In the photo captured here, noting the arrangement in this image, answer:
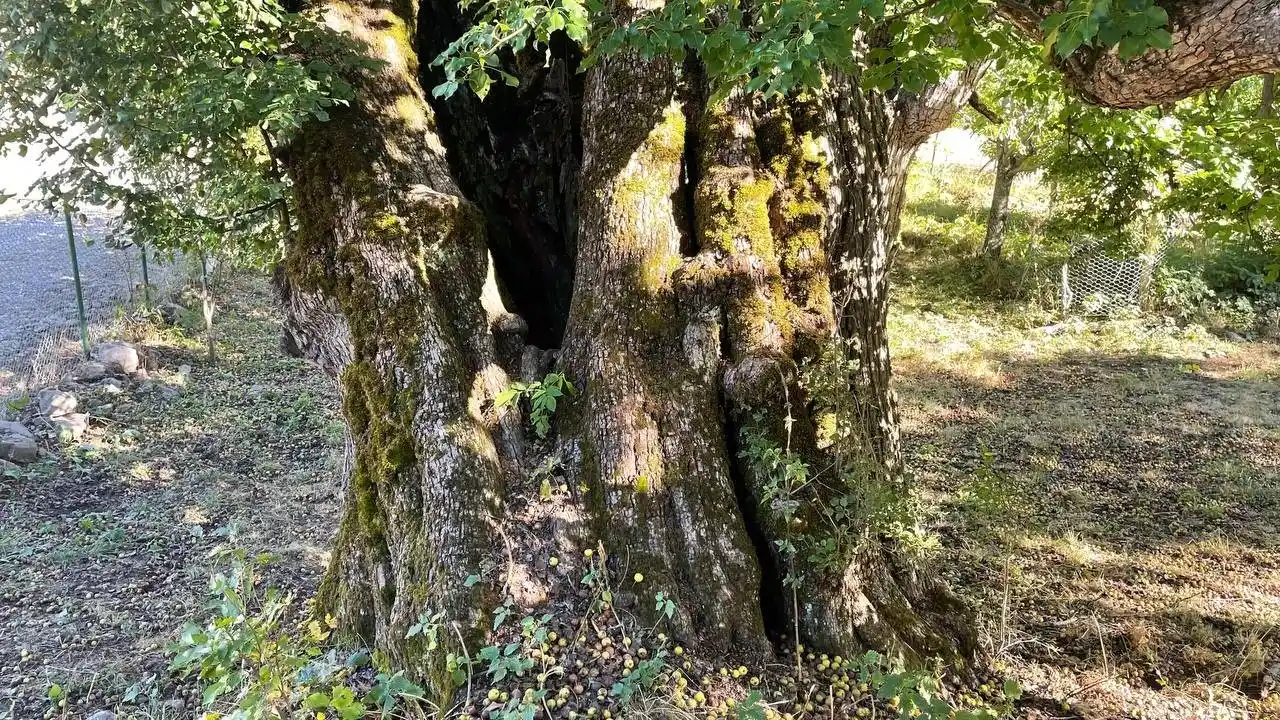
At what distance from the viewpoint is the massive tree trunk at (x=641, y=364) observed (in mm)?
2969

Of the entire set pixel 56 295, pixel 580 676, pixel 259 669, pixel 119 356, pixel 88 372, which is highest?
pixel 56 295

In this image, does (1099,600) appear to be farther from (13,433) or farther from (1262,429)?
(13,433)

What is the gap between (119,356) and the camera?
829 cm

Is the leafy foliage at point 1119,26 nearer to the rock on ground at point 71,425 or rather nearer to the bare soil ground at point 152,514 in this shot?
the bare soil ground at point 152,514

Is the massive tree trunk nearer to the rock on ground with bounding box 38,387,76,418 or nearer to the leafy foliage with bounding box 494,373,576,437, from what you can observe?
the leafy foliage with bounding box 494,373,576,437

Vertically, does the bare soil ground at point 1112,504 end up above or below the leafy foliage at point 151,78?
below

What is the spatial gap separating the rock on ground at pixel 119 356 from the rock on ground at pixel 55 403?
89cm

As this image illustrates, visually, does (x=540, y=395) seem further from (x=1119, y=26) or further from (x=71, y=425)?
(x=71, y=425)

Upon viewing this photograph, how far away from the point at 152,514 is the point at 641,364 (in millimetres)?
4757

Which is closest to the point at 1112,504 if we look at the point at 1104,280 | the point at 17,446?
the point at 1104,280

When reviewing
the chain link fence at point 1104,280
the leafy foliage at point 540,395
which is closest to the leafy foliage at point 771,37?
the leafy foliage at point 540,395

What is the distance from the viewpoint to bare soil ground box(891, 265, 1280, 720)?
360 centimetres

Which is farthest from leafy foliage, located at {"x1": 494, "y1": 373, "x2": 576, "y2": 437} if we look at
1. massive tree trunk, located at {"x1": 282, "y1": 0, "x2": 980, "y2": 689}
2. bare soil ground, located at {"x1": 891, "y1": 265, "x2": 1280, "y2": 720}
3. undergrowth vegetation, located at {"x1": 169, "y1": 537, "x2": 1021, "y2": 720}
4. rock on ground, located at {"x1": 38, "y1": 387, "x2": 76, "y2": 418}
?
rock on ground, located at {"x1": 38, "y1": 387, "x2": 76, "y2": 418}

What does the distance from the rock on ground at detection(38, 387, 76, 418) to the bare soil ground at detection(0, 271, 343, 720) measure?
0.59 ft
